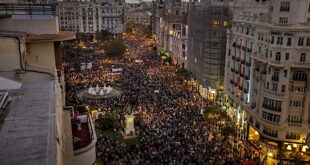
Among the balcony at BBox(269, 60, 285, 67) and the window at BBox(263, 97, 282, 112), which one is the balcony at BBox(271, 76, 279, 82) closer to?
the balcony at BBox(269, 60, 285, 67)

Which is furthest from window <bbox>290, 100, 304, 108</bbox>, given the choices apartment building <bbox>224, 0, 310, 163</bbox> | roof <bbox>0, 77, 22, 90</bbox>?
roof <bbox>0, 77, 22, 90</bbox>

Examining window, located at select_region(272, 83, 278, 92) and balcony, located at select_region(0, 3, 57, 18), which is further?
window, located at select_region(272, 83, 278, 92)

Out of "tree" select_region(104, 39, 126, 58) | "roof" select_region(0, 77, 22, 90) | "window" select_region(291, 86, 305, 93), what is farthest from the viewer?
"tree" select_region(104, 39, 126, 58)

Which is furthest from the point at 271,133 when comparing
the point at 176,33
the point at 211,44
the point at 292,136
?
the point at 176,33

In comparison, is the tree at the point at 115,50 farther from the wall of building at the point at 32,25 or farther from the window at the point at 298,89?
the wall of building at the point at 32,25

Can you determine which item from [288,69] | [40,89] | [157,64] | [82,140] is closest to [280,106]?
[288,69]
